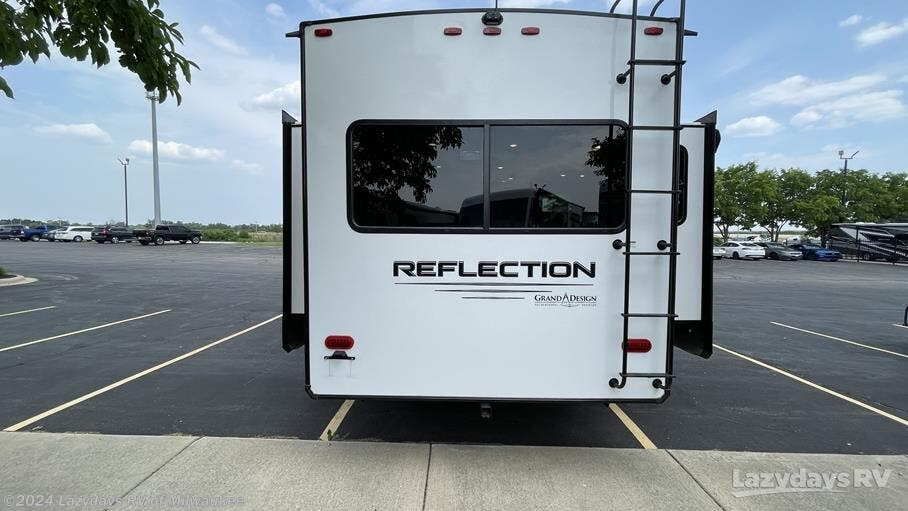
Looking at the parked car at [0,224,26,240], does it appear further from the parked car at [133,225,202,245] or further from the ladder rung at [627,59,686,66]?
the ladder rung at [627,59,686,66]

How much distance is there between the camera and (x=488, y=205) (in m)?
3.34

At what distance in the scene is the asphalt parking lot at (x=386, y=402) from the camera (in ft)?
13.9

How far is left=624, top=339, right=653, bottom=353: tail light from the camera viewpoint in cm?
331

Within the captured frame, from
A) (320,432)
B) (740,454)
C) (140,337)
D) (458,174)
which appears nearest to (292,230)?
(458,174)

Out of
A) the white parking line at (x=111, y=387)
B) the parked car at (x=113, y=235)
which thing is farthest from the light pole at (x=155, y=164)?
the white parking line at (x=111, y=387)

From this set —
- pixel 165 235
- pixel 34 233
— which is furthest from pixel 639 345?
pixel 34 233

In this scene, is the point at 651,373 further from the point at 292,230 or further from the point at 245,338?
the point at 245,338

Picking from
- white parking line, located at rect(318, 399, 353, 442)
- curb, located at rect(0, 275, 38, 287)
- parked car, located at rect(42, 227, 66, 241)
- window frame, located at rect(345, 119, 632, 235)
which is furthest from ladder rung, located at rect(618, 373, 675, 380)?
parked car, located at rect(42, 227, 66, 241)

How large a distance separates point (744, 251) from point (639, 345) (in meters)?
39.4

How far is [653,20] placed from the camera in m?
3.22

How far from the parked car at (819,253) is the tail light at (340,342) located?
43603 mm

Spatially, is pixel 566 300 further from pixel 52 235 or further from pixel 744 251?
pixel 52 235

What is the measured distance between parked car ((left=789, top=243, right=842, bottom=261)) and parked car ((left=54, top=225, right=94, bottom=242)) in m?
63.6

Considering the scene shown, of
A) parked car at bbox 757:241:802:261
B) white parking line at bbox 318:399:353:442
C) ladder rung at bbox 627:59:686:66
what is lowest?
white parking line at bbox 318:399:353:442
